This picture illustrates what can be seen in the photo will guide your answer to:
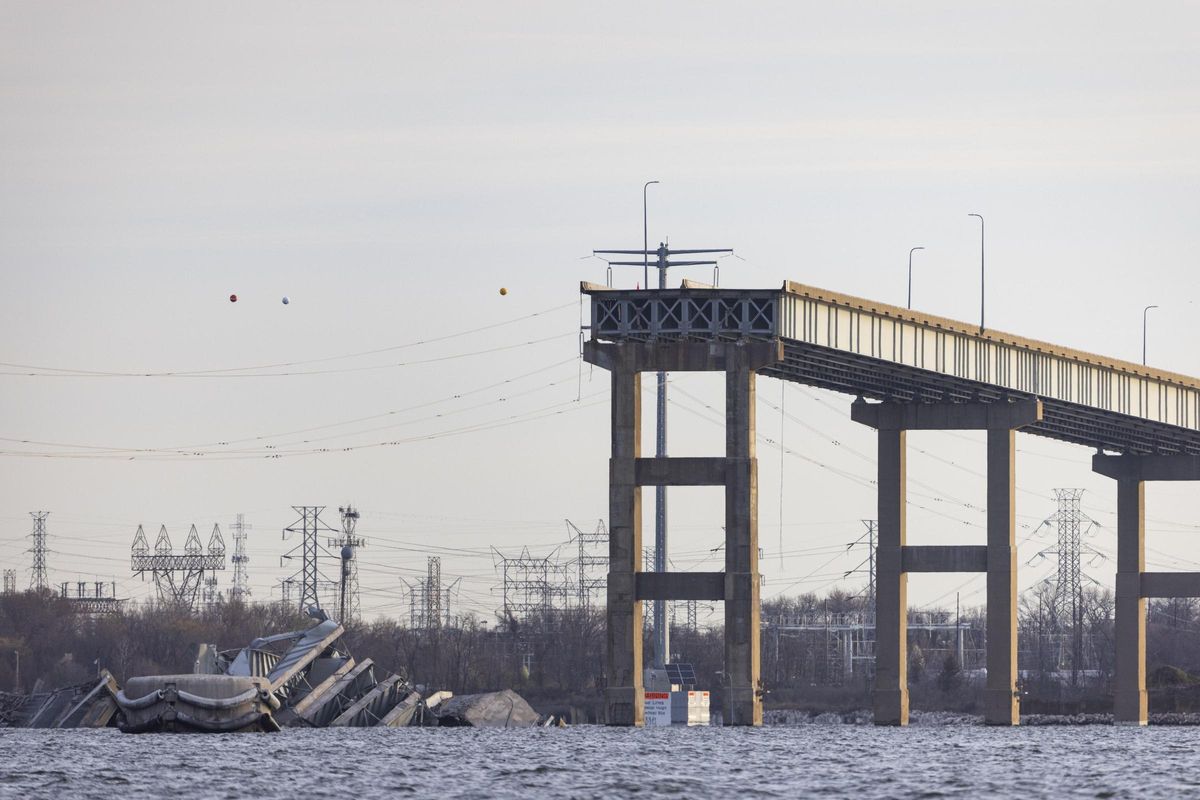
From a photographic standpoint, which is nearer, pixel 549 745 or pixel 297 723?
pixel 549 745

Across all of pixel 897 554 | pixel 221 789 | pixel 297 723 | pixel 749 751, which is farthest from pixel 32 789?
pixel 897 554

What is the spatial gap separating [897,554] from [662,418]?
67.0 ft

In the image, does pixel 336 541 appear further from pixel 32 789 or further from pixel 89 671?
pixel 32 789

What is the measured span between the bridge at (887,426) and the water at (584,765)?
6.76 meters

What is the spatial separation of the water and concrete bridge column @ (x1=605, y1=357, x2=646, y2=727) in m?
2.06

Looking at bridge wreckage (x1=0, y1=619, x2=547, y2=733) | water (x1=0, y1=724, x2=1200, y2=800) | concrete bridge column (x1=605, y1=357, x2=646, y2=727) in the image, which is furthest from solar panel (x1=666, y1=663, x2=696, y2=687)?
water (x1=0, y1=724, x2=1200, y2=800)

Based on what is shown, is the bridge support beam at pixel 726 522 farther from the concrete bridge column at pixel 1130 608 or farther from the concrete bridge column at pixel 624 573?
the concrete bridge column at pixel 1130 608

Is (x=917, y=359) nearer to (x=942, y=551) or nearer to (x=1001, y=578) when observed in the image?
(x=942, y=551)

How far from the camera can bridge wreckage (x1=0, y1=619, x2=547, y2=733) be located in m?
100

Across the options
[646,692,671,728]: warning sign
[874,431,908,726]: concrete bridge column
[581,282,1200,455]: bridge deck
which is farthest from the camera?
[646,692,671,728]: warning sign

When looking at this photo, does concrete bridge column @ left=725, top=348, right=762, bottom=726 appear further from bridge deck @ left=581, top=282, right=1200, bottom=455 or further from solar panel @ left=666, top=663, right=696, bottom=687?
solar panel @ left=666, top=663, right=696, bottom=687

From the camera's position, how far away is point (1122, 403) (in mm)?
137000

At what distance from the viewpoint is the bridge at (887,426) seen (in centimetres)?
11006

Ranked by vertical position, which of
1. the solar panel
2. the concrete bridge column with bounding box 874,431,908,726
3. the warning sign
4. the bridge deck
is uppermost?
the bridge deck
